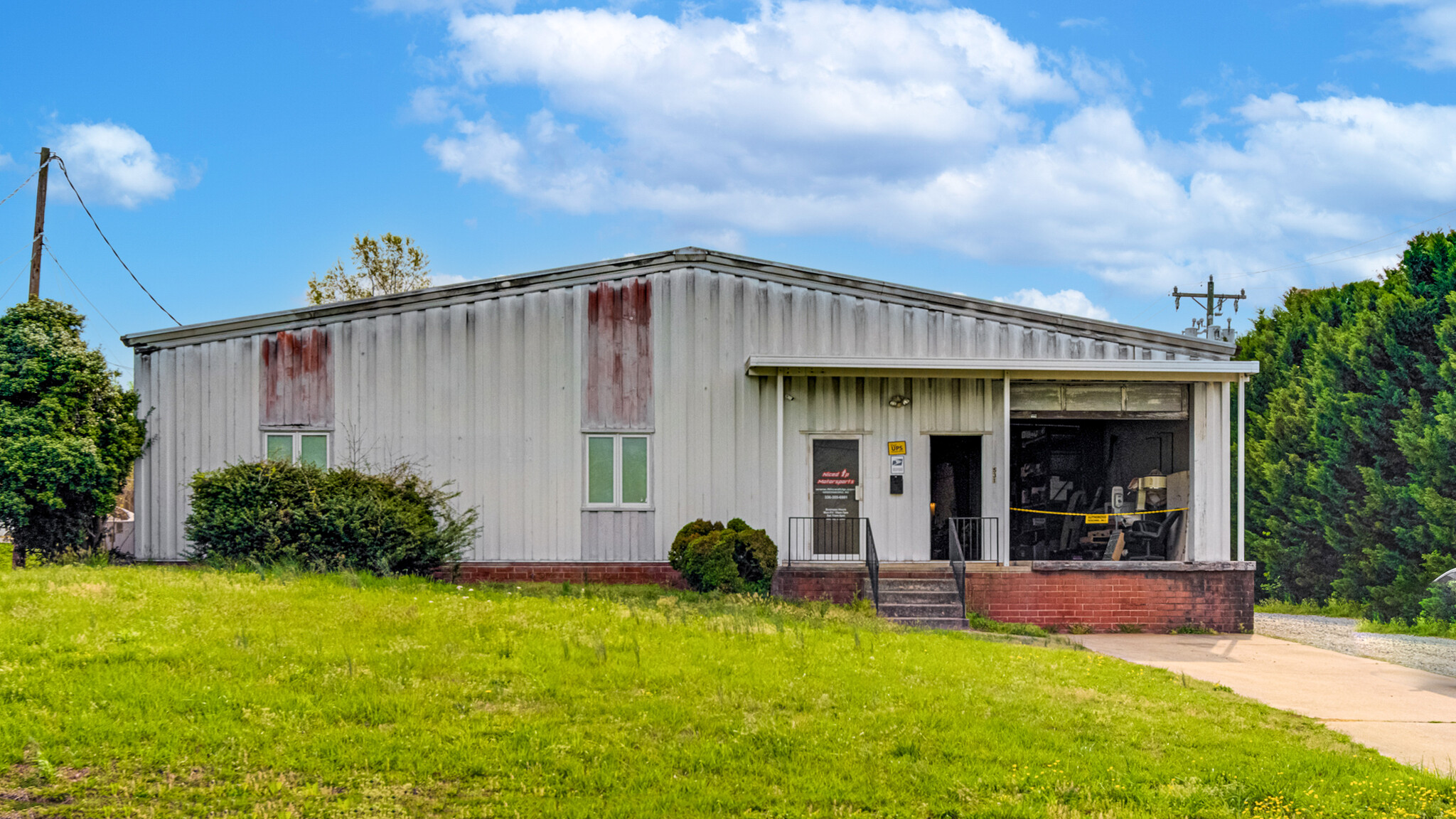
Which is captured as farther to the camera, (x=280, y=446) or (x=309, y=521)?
(x=280, y=446)

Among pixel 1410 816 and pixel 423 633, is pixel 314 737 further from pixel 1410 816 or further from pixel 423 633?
pixel 1410 816

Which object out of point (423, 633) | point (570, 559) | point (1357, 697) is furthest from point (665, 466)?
point (1357, 697)

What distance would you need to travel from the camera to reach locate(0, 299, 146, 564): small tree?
1504cm

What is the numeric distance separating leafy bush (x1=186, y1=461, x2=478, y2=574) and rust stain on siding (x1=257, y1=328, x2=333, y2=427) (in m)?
1.68

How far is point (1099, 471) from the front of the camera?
21109 mm

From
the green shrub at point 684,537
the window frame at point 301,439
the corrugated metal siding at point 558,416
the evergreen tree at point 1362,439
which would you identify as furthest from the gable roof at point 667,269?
the evergreen tree at point 1362,439

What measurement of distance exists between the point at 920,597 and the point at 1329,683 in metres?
5.10

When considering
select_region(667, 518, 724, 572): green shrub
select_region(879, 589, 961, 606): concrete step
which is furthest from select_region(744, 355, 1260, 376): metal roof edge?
select_region(879, 589, 961, 606): concrete step

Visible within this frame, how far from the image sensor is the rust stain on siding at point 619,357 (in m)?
16.4

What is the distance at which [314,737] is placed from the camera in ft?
22.5

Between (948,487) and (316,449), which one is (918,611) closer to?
(948,487)

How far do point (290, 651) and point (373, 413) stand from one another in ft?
26.0

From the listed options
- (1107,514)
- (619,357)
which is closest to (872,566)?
(619,357)

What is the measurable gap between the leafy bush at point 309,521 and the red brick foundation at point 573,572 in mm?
1491
